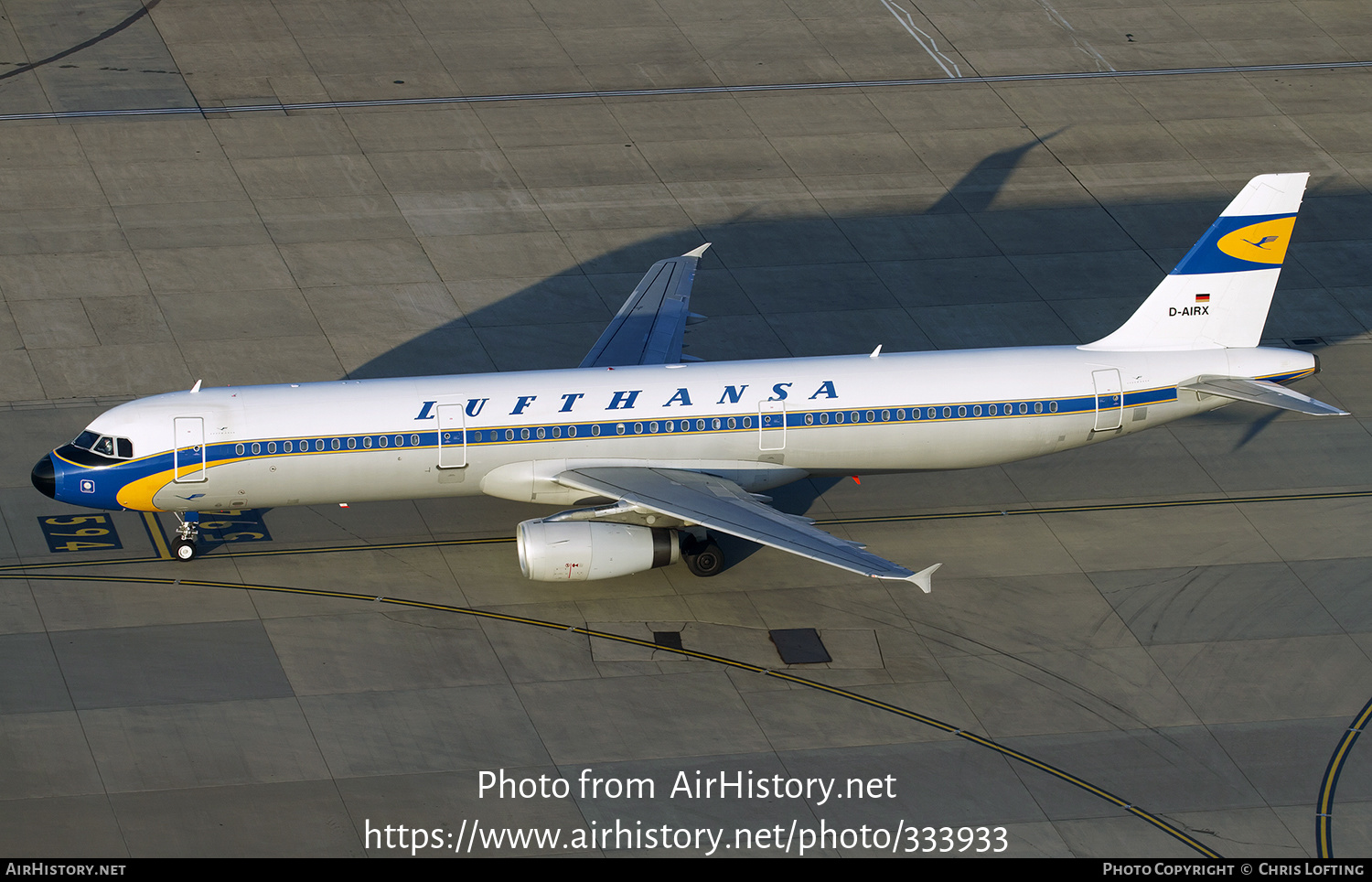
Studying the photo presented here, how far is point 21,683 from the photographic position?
3259cm

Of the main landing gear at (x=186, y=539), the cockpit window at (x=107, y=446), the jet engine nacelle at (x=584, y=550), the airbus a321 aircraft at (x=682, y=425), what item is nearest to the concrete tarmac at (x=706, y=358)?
the main landing gear at (x=186, y=539)

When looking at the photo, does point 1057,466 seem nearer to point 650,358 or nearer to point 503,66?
point 650,358

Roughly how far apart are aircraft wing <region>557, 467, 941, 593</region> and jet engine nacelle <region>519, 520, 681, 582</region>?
875 millimetres

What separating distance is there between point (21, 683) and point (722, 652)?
14.8m

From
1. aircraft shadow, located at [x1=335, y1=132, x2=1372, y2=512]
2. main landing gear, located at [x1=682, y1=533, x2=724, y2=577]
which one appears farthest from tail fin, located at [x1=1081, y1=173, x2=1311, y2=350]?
main landing gear, located at [x1=682, y1=533, x2=724, y2=577]

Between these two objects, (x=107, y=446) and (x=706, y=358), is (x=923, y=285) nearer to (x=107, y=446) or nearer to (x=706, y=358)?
(x=706, y=358)

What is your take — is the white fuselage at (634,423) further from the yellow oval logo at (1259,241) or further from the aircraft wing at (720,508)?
the yellow oval logo at (1259,241)

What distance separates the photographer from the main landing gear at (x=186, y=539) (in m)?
36.5

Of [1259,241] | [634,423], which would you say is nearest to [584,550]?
[634,423]

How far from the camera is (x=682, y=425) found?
36344 mm

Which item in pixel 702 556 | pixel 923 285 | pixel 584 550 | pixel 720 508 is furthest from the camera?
pixel 923 285

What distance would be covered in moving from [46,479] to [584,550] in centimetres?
1234

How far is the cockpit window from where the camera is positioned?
34.9 m

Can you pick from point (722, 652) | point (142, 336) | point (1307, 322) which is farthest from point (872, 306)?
point (142, 336)
